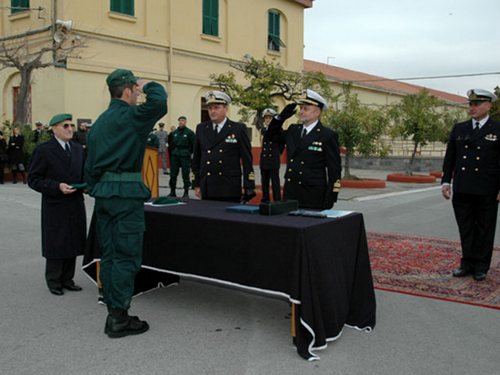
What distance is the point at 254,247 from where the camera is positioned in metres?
4.10

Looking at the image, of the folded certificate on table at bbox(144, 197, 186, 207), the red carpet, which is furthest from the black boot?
the red carpet

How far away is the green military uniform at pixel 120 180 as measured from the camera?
4062 millimetres

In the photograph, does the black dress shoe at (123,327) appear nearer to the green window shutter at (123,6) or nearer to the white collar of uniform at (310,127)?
the white collar of uniform at (310,127)

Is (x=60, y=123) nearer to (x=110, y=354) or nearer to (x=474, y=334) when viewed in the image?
(x=110, y=354)

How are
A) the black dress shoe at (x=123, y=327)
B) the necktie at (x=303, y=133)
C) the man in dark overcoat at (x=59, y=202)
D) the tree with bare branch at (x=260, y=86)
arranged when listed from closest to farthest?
the black dress shoe at (x=123, y=327) < the man in dark overcoat at (x=59, y=202) < the necktie at (x=303, y=133) < the tree with bare branch at (x=260, y=86)

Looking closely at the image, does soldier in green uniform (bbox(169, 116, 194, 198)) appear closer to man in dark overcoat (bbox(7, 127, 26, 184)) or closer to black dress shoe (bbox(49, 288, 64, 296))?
man in dark overcoat (bbox(7, 127, 26, 184))

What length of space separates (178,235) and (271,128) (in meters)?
1.40

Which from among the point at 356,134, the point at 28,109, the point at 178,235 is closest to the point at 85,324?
the point at 178,235

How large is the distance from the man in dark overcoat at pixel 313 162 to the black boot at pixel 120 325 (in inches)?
81.0

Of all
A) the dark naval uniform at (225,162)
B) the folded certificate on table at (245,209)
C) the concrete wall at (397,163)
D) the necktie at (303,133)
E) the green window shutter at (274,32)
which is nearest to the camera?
the folded certificate on table at (245,209)

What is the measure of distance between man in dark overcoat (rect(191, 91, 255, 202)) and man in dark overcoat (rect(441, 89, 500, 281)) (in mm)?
2275

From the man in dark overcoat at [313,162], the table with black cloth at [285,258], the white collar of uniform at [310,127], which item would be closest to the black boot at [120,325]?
the table with black cloth at [285,258]

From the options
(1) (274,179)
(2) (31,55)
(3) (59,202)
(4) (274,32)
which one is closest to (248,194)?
(3) (59,202)

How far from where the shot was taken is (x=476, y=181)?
594 centimetres
